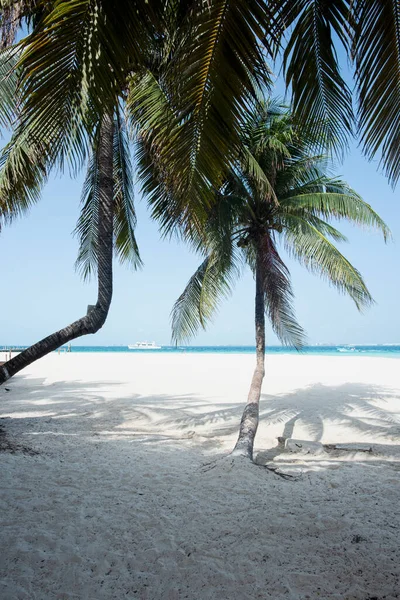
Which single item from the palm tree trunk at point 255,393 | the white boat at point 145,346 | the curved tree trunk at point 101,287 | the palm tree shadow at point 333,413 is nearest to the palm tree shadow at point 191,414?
the palm tree shadow at point 333,413

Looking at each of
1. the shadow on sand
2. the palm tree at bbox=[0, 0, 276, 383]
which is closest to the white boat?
the shadow on sand

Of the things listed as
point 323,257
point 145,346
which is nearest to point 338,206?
point 323,257

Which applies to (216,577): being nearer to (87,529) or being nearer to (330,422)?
(87,529)

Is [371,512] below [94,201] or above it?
below

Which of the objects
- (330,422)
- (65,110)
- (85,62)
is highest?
(85,62)

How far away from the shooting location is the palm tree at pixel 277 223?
7.35 meters

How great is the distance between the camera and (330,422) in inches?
324

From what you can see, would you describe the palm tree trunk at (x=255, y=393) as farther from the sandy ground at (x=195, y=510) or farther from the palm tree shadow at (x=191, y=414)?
the palm tree shadow at (x=191, y=414)

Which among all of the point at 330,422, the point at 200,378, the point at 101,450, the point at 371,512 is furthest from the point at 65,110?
the point at 200,378

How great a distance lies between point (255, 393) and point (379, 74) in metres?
5.57

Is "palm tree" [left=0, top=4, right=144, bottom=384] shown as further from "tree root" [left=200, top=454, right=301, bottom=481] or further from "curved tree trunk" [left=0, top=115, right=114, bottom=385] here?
"tree root" [left=200, top=454, right=301, bottom=481]

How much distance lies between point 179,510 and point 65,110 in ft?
11.5

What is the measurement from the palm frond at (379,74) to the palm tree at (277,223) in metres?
4.56

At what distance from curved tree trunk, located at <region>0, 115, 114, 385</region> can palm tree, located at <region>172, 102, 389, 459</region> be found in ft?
5.61
